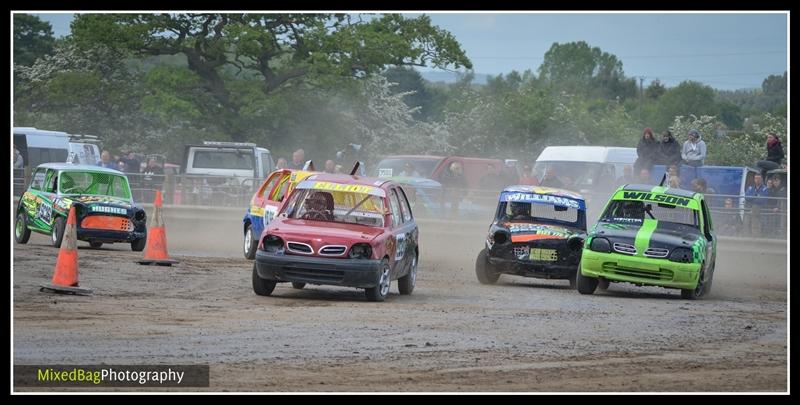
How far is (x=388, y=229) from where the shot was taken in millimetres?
17375

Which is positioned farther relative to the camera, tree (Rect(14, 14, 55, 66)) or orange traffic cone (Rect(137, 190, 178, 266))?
tree (Rect(14, 14, 55, 66))

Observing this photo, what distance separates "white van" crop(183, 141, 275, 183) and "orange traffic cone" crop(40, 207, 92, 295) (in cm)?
2187

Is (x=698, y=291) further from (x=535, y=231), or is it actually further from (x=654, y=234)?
(x=535, y=231)

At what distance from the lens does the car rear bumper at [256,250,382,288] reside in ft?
54.0

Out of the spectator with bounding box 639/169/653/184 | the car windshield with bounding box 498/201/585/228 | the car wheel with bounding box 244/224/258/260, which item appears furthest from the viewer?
the spectator with bounding box 639/169/653/184

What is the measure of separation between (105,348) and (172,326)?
5.67ft

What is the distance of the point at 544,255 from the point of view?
65.9 feet

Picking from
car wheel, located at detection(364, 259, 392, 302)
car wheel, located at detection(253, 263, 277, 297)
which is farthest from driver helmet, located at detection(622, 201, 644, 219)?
car wheel, located at detection(253, 263, 277, 297)

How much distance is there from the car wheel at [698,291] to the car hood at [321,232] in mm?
4655

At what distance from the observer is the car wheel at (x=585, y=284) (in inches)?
752

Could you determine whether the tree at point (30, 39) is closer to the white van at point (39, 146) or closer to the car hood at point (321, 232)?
the white van at point (39, 146)

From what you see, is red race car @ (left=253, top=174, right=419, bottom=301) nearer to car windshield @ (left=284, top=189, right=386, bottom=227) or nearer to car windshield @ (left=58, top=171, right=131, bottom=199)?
car windshield @ (left=284, top=189, right=386, bottom=227)
